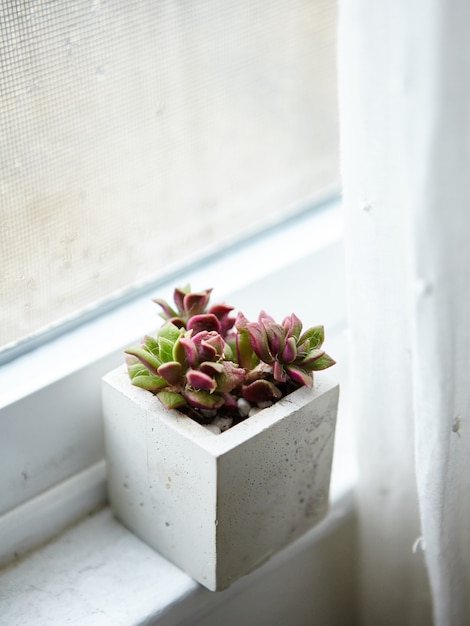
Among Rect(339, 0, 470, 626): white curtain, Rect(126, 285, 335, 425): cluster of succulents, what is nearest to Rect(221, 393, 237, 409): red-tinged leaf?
Rect(126, 285, 335, 425): cluster of succulents

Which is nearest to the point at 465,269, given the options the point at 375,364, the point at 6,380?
the point at 375,364

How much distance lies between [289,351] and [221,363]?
6 cm

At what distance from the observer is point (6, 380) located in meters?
0.74

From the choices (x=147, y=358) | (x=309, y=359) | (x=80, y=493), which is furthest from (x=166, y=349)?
(x=80, y=493)

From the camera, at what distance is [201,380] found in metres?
0.63

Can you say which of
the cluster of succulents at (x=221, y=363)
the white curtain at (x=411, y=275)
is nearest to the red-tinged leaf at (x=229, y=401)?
the cluster of succulents at (x=221, y=363)

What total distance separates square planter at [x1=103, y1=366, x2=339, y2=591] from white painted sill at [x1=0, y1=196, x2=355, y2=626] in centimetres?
4

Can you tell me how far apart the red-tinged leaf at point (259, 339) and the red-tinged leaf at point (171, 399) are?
73 millimetres

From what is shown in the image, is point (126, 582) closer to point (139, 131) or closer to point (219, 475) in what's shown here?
point (219, 475)

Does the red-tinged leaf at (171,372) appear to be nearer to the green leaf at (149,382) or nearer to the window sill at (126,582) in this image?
the green leaf at (149,382)

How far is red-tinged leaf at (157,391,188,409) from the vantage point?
652 mm

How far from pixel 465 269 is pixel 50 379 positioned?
38 centimetres

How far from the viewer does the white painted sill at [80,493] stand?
71 cm

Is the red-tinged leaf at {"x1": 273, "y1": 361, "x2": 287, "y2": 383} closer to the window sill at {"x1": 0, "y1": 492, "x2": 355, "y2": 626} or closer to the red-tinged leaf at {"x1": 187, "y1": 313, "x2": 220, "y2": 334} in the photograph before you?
the red-tinged leaf at {"x1": 187, "y1": 313, "x2": 220, "y2": 334}
